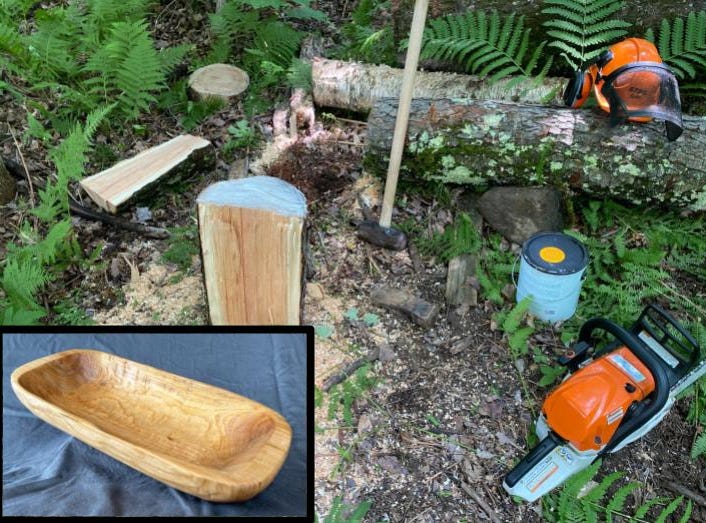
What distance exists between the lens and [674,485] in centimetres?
343

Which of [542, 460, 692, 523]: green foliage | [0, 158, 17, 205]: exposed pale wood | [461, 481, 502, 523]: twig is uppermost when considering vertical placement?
[0, 158, 17, 205]: exposed pale wood

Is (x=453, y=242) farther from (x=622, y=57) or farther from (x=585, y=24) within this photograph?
(x=585, y=24)

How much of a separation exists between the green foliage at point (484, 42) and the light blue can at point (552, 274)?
155 centimetres

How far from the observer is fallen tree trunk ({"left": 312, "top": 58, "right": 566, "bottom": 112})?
5.10m

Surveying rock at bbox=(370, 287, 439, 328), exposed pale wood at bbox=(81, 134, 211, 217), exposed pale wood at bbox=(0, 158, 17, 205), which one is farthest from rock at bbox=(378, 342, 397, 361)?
exposed pale wood at bbox=(0, 158, 17, 205)

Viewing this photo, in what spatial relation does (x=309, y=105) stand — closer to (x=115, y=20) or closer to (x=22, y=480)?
(x=115, y=20)

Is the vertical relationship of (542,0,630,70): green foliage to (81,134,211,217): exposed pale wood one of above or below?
above

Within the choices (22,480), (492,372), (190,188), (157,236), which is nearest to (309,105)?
A: (190,188)

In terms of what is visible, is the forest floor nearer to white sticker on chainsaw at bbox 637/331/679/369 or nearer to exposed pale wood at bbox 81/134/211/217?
exposed pale wood at bbox 81/134/211/217

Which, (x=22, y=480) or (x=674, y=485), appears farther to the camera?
(x=674, y=485)

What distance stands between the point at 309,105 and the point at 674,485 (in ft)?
11.6

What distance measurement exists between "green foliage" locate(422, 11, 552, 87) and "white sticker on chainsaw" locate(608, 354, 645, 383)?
2344 mm

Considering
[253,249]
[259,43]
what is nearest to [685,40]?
[259,43]

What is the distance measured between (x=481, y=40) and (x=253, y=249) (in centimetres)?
294
